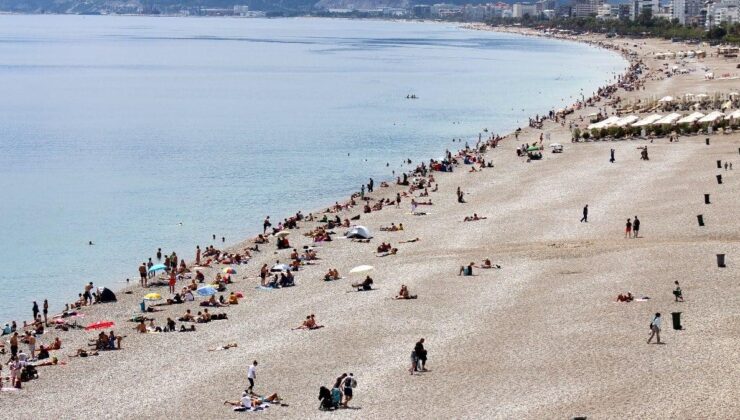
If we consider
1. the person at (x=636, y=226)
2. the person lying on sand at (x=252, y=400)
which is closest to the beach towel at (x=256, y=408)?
the person lying on sand at (x=252, y=400)

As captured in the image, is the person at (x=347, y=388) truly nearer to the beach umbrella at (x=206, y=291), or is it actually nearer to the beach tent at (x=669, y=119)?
the beach umbrella at (x=206, y=291)

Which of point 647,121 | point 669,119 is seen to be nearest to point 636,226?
point 647,121

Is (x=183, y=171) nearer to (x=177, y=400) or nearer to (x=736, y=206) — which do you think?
(x=736, y=206)

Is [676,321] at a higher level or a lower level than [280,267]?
higher

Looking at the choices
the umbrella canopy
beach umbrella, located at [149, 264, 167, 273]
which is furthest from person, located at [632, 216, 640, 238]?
beach umbrella, located at [149, 264, 167, 273]

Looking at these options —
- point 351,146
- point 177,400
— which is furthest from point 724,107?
point 177,400

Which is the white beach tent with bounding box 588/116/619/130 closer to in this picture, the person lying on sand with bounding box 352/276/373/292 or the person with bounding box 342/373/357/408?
the person lying on sand with bounding box 352/276/373/292

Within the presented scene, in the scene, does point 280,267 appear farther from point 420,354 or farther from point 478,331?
point 420,354
